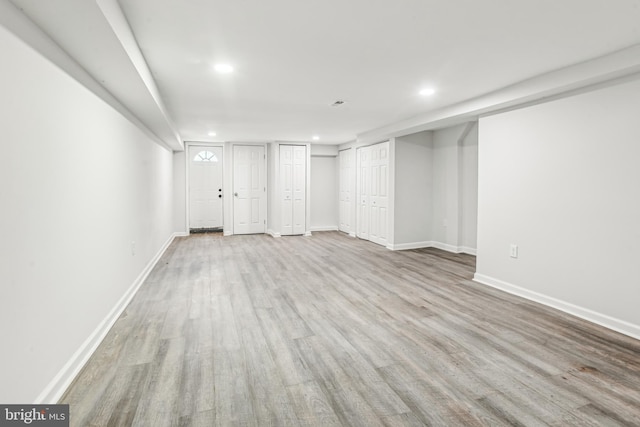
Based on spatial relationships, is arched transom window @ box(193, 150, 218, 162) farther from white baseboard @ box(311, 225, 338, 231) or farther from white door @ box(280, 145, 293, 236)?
white baseboard @ box(311, 225, 338, 231)

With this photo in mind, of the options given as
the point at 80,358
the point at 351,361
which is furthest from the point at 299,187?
the point at 80,358

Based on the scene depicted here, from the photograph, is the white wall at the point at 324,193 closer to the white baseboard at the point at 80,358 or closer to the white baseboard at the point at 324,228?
the white baseboard at the point at 324,228

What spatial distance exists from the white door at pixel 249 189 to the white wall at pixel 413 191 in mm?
3481

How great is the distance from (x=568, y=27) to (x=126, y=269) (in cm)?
422

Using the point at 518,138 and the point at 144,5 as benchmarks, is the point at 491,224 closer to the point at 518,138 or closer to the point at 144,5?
the point at 518,138

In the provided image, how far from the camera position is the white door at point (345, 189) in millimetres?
8115

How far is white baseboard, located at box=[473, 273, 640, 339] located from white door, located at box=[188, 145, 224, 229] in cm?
624

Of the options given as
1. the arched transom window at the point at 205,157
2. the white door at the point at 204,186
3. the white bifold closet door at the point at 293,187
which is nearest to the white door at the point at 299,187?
the white bifold closet door at the point at 293,187

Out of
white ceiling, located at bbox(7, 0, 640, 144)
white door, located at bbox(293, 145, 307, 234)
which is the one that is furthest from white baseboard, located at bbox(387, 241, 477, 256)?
white ceiling, located at bbox(7, 0, 640, 144)

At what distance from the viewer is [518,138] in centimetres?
357

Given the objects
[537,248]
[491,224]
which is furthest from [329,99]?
[537,248]

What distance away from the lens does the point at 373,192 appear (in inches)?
273

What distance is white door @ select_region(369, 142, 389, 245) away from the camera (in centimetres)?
648

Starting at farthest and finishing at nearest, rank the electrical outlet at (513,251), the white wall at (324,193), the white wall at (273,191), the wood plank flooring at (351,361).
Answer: the white wall at (324,193) → the white wall at (273,191) → the electrical outlet at (513,251) → the wood plank flooring at (351,361)
